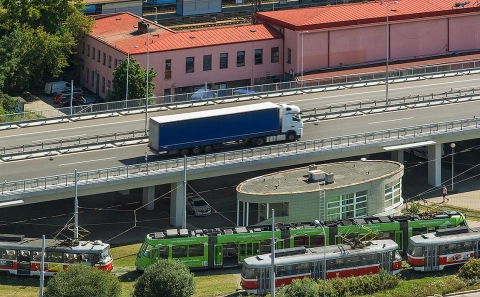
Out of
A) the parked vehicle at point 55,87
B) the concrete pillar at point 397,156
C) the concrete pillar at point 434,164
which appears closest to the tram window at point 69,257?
the concrete pillar at point 397,156

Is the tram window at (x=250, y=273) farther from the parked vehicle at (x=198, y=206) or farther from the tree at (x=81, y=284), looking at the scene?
the parked vehicle at (x=198, y=206)

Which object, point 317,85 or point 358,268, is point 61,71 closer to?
point 317,85

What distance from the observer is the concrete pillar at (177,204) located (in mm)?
79938

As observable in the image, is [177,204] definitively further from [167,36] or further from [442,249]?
[167,36]

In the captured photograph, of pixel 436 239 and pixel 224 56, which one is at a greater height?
pixel 224 56

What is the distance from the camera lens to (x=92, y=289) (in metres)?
63.2

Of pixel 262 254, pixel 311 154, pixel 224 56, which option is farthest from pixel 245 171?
pixel 224 56

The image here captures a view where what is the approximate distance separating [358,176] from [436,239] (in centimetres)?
889

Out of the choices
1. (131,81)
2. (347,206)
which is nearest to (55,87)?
(131,81)

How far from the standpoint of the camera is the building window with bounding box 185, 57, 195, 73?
107m

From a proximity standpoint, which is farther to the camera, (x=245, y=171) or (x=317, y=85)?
(x=317, y=85)

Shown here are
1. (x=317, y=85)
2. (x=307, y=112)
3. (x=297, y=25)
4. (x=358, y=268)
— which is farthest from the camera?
(x=297, y=25)

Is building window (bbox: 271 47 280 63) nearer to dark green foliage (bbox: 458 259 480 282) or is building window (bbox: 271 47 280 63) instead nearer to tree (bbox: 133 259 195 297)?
dark green foliage (bbox: 458 259 480 282)

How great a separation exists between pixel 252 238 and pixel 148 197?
13.0m
